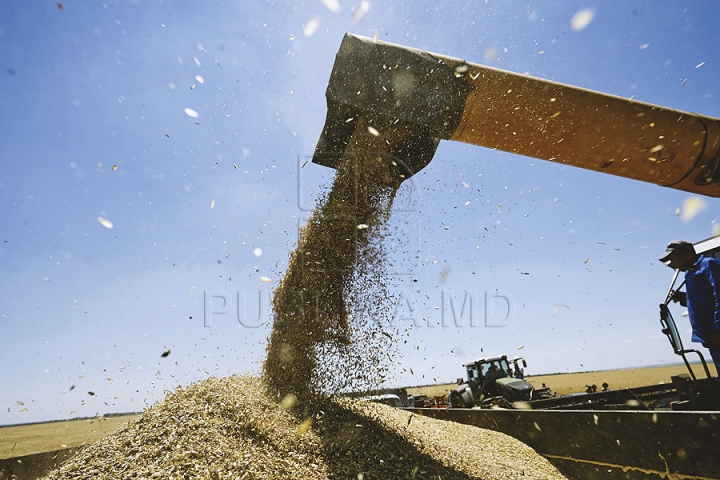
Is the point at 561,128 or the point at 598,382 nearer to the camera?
the point at 561,128

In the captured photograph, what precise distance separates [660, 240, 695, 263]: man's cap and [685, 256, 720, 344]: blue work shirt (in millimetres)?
146

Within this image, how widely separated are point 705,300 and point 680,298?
1.92 feet

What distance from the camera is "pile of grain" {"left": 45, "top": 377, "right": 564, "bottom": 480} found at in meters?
2.48

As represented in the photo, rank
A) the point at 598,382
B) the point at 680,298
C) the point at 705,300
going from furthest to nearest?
the point at 598,382, the point at 680,298, the point at 705,300

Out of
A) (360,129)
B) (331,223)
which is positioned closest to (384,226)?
(331,223)

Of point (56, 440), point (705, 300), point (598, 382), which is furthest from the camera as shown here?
point (598, 382)

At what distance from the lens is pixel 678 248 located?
3107 mm

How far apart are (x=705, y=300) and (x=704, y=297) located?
23mm

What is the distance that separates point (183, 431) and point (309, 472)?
103 cm

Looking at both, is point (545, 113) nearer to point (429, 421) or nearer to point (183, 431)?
point (183, 431)

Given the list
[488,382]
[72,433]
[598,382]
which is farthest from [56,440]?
[598,382]

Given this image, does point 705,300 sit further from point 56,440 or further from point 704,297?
point 56,440

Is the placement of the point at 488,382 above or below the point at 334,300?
below

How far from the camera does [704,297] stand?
2842 mm
